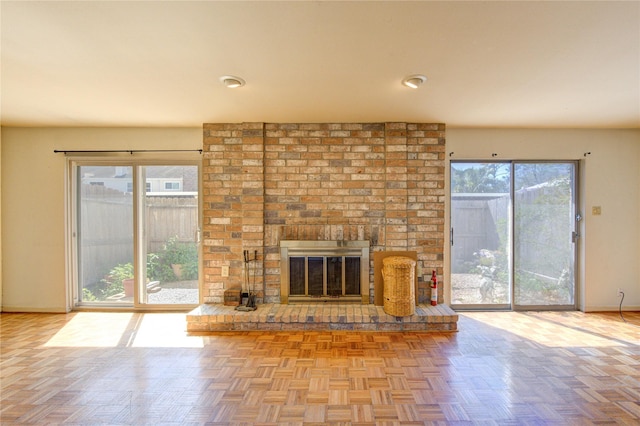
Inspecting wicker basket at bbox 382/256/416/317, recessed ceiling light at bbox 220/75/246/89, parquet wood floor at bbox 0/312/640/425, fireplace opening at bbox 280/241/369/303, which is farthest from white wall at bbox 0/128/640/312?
recessed ceiling light at bbox 220/75/246/89

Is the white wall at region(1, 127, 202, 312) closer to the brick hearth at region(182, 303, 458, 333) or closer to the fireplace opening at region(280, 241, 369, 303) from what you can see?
the fireplace opening at region(280, 241, 369, 303)

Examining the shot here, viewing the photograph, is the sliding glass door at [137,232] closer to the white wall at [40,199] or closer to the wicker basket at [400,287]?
the white wall at [40,199]

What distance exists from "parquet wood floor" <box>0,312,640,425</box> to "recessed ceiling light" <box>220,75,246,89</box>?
7.34ft

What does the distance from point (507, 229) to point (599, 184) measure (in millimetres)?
1232

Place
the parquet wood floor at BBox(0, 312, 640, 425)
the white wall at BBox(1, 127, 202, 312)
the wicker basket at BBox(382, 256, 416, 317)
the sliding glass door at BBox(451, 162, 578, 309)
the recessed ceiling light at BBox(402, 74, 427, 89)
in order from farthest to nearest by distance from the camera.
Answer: the sliding glass door at BBox(451, 162, 578, 309)
the white wall at BBox(1, 127, 202, 312)
the wicker basket at BBox(382, 256, 416, 317)
the recessed ceiling light at BBox(402, 74, 427, 89)
the parquet wood floor at BBox(0, 312, 640, 425)

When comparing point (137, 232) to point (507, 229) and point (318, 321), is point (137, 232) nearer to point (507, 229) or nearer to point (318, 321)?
point (318, 321)

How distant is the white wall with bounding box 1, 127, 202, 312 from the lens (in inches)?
147

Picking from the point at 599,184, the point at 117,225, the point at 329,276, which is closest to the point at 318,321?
the point at 329,276

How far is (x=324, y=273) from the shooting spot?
3.57 m

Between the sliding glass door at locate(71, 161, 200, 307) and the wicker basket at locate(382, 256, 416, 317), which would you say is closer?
the wicker basket at locate(382, 256, 416, 317)

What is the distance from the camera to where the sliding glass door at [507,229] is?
12.6ft

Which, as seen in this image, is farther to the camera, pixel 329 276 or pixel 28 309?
pixel 28 309

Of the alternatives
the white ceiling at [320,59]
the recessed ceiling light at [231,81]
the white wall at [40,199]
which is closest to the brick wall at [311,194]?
the white ceiling at [320,59]

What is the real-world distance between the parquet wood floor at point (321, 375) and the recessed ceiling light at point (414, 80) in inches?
87.5
